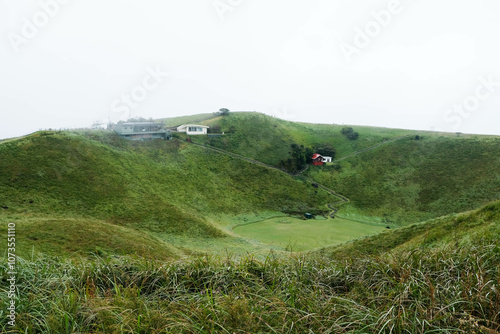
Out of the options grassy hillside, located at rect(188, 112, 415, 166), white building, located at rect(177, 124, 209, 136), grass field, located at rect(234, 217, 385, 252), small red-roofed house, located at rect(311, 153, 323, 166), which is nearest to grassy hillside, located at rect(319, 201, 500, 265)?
grass field, located at rect(234, 217, 385, 252)

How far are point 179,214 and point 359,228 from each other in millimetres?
27696

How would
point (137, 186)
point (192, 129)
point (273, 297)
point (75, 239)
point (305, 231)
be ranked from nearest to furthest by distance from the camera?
point (273, 297)
point (75, 239)
point (305, 231)
point (137, 186)
point (192, 129)

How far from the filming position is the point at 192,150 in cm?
6356

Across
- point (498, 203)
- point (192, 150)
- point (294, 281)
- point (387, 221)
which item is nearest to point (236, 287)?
point (294, 281)

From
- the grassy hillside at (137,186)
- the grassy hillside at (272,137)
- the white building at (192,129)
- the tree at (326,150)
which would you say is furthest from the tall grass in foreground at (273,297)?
the tree at (326,150)

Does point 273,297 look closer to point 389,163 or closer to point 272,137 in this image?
point 389,163

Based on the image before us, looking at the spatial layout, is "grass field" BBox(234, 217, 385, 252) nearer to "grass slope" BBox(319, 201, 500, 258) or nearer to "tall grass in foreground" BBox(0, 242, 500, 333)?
"grass slope" BBox(319, 201, 500, 258)

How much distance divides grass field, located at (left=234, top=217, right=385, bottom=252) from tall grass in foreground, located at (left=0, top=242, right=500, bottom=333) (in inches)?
986

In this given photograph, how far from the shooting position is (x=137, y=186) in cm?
4266

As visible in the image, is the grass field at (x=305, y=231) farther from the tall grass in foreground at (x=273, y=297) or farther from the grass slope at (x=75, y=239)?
the tall grass in foreground at (x=273, y=297)

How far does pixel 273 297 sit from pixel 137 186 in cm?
4164

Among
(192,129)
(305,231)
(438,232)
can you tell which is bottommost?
(305,231)

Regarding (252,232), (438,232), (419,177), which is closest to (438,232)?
(438,232)

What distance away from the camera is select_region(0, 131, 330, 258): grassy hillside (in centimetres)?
3231
